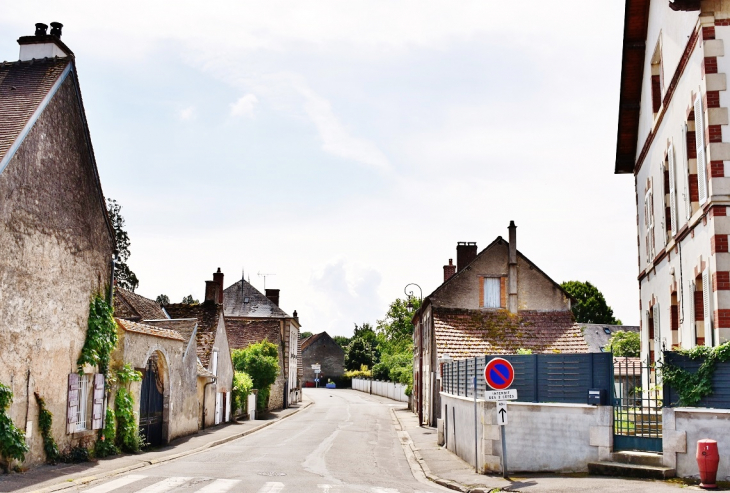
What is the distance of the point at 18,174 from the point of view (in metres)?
15.7

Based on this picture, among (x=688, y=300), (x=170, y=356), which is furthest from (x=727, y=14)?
(x=170, y=356)

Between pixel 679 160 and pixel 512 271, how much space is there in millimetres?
16972

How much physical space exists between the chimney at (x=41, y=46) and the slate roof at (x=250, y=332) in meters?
34.7

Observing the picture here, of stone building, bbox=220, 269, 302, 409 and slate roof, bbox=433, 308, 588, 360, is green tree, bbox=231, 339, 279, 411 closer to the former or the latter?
stone building, bbox=220, 269, 302, 409

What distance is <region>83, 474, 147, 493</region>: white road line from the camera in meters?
13.3

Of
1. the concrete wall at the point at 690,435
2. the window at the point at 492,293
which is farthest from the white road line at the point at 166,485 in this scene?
the window at the point at 492,293

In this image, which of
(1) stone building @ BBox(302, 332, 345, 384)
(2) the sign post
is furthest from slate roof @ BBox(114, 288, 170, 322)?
(1) stone building @ BBox(302, 332, 345, 384)

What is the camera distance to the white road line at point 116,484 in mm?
13322

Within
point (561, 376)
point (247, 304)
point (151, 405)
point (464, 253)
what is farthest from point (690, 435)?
point (247, 304)

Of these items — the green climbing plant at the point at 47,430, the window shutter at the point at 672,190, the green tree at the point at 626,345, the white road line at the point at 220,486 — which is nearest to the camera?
the white road line at the point at 220,486

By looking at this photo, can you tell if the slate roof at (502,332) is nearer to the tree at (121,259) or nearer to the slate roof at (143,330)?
the slate roof at (143,330)

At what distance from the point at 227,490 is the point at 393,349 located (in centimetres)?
7019

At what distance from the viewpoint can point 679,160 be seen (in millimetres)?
16453

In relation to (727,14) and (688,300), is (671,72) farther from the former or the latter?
(688,300)
